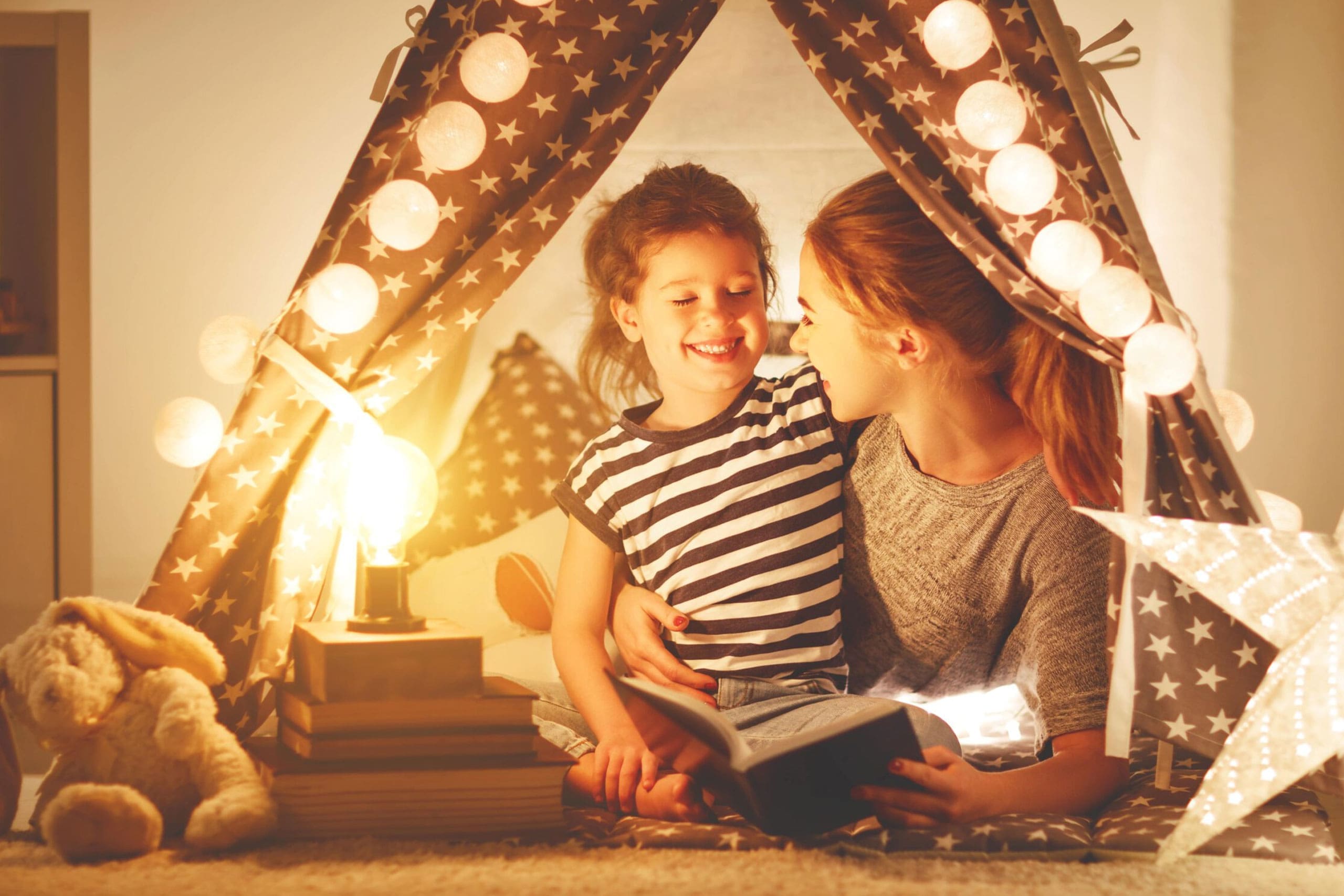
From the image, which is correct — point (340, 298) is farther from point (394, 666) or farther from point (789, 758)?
point (789, 758)

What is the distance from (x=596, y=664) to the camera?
154 cm

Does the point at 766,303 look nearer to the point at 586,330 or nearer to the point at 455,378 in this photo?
the point at 586,330

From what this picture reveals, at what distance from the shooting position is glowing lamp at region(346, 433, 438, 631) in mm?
1324

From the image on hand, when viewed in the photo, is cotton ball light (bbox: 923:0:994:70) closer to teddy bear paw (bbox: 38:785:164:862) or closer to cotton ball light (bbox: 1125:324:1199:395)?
cotton ball light (bbox: 1125:324:1199:395)

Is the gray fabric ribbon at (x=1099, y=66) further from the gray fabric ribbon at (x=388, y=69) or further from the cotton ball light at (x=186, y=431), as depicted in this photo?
the cotton ball light at (x=186, y=431)

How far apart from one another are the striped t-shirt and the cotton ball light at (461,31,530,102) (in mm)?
492

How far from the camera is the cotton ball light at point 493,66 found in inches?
54.4

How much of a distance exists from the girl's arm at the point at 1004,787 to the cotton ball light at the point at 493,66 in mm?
906

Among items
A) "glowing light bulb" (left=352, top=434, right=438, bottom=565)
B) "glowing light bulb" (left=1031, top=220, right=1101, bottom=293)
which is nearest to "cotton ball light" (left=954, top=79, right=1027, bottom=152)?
"glowing light bulb" (left=1031, top=220, right=1101, bottom=293)

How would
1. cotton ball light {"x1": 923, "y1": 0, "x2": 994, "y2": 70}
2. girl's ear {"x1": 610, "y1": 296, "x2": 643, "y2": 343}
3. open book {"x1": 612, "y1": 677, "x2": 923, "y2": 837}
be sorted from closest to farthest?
open book {"x1": 612, "y1": 677, "x2": 923, "y2": 837}, cotton ball light {"x1": 923, "y1": 0, "x2": 994, "y2": 70}, girl's ear {"x1": 610, "y1": 296, "x2": 643, "y2": 343}

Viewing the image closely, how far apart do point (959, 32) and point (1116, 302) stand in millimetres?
351

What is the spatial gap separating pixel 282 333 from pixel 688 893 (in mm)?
820

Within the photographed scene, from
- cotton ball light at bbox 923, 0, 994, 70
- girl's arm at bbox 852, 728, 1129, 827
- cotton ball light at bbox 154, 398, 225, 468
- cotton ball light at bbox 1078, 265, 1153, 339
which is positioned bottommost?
A: girl's arm at bbox 852, 728, 1129, 827

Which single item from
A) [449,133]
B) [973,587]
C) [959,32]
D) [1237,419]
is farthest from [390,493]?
[1237,419]
